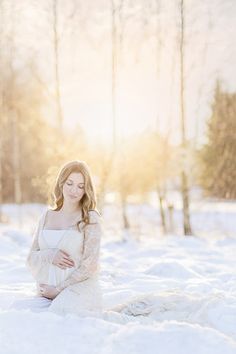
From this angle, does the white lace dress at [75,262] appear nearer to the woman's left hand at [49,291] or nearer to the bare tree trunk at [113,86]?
the woman's left hand at [49,291]

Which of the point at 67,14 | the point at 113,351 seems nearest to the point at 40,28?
the point at 67,14

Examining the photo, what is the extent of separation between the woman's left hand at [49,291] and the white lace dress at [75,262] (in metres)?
0.03

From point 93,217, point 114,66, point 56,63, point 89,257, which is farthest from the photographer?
point 56,63

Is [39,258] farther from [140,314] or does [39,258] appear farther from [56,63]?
[56,63]

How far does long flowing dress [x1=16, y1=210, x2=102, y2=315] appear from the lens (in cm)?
398

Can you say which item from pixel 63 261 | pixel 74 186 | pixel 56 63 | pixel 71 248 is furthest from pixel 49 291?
pixel 56 63

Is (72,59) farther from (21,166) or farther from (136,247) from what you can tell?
(21,166)

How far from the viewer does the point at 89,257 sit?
13.1 ft

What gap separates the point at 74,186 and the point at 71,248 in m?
0.47

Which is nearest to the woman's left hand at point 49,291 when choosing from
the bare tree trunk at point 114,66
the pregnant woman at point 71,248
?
the pregnant woman at point 71,248

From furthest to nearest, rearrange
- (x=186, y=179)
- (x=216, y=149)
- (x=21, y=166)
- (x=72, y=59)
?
1. (x=21, y=166)
2. (x=216, y=149)
3. (x=72, y=59)
4. (x=186, y=179)

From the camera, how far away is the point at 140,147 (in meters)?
16.5

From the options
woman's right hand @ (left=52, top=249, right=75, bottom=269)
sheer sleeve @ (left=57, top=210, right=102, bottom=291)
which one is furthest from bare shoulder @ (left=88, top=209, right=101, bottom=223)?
woman's right hand @ (left=52, top=249, right=75, bottom=269)

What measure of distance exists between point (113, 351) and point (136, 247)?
21.4ft
